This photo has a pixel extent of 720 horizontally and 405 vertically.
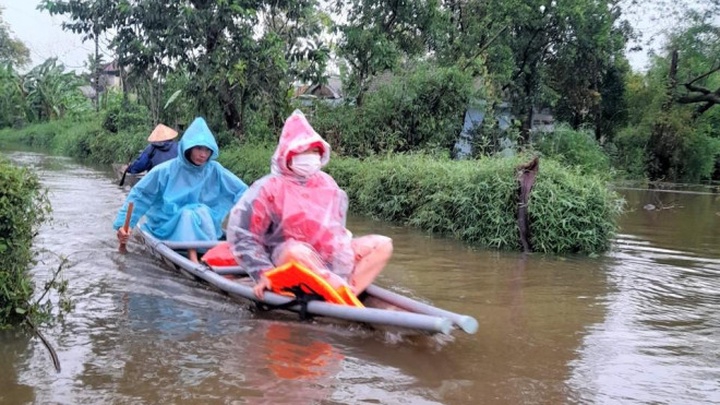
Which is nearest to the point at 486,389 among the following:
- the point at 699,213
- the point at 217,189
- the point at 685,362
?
the point at 685,362

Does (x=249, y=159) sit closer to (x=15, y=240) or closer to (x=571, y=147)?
(x=571, y=147)

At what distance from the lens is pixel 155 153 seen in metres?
9.20

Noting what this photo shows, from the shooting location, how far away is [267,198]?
4.88 metres

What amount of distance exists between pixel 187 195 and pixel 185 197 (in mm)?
33

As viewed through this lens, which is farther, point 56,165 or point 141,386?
point 56,165

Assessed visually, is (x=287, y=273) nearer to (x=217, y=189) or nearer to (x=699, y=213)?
(x=217, y=189)

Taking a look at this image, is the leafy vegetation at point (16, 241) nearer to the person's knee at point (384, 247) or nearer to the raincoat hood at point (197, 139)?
the raincoat hood at point (197, 139)

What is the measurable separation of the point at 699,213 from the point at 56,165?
18.5 m

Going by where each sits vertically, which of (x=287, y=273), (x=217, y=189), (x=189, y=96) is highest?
(x=189, y=96)

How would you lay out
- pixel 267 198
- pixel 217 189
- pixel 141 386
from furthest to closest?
1. pixel 217 189
2. pixel 267 198
3. pixel 141 386

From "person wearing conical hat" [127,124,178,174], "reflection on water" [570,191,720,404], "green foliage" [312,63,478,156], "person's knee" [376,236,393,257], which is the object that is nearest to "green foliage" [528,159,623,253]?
"reflection on water" [570,191,720,404]

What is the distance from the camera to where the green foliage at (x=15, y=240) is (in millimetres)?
4078

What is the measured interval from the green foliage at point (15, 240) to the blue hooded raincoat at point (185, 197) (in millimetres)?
2188

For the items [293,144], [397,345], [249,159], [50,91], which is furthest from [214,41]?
[50,91]
